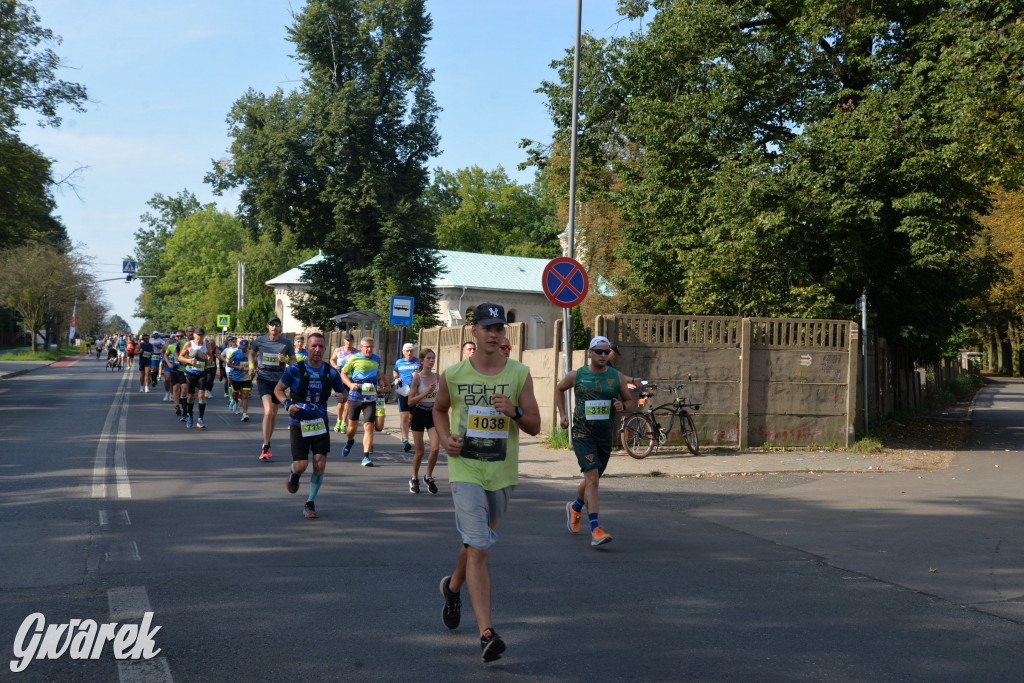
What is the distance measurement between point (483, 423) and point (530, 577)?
2018 millimetres

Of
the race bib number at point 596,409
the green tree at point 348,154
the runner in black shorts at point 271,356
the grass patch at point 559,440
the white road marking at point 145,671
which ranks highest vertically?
the green tree at point 348,154

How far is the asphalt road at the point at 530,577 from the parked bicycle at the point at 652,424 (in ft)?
8.73

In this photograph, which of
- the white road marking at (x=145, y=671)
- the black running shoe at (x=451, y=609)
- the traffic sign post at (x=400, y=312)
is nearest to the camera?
the white road marking at (x=145, y=671)

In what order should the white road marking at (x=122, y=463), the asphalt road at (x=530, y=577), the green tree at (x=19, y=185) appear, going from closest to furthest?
the asphalt road at (x=530, y=577) < the white road marking at (x=122, y=463) < the green tree at (x=19, y=185)

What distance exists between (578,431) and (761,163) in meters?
12.8

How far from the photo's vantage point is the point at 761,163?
65.1 feet

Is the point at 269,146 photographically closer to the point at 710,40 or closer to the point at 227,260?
the point at 710,40

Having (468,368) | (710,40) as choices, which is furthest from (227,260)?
(468,368)

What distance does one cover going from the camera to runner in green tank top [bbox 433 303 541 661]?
5.26 m

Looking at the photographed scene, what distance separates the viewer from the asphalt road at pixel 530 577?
495 centimetres

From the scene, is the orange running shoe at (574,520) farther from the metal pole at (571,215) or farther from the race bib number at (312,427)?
the metal pole at (571,215)

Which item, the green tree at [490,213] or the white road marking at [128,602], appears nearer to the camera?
the white road marking at [128,602]

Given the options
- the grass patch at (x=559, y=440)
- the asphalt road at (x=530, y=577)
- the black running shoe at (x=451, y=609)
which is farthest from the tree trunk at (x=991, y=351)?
the black running shoe at (x=451, y=609)

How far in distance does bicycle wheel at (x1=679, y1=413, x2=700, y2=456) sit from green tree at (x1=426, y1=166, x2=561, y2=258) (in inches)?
2767
